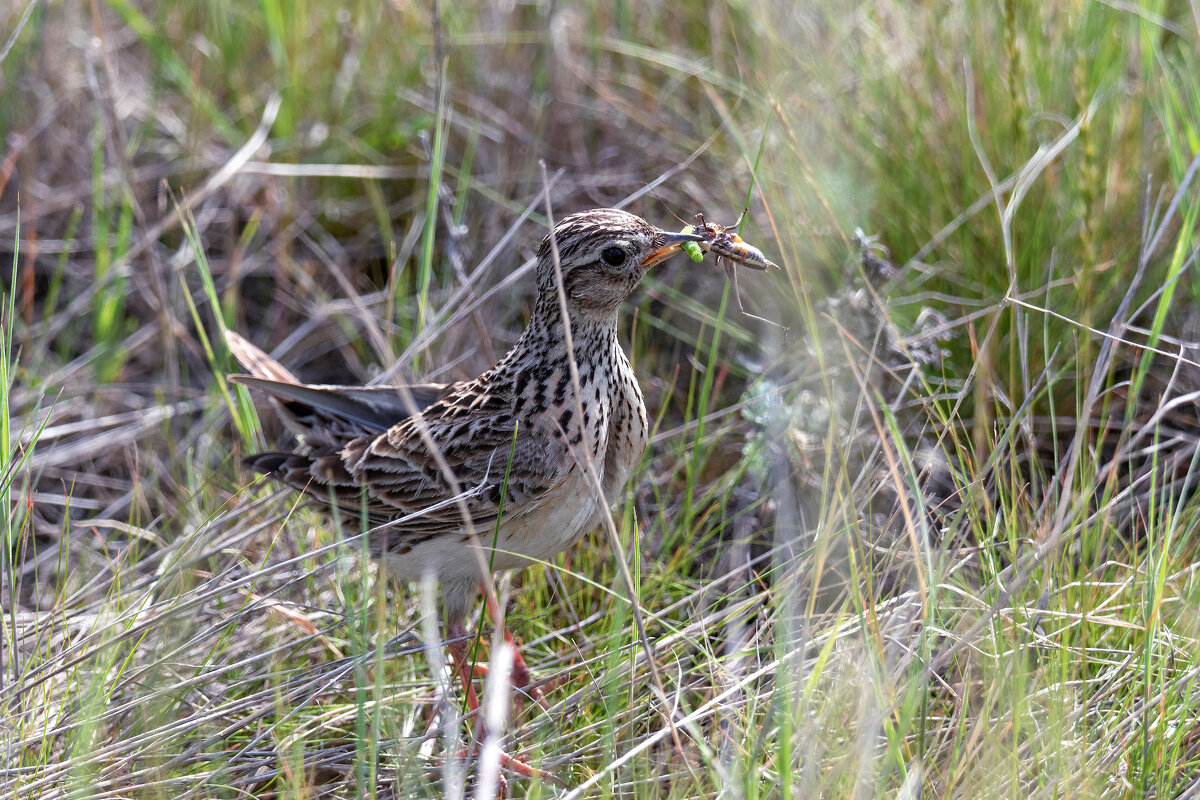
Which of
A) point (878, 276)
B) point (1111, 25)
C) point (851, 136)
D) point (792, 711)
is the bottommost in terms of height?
point (792, 711)

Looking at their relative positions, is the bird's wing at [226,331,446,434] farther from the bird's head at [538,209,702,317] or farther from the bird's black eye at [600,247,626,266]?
the bird's black eye at [600,247,626,266]

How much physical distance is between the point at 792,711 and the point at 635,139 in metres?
3.74

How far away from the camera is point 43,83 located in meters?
6.37

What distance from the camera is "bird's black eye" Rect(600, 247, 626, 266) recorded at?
11.6ft

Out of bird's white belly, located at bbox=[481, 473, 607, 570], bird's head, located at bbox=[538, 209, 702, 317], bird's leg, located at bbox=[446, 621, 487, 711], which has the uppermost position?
bird's head, located at bbox=[538, 209, 702, 317]

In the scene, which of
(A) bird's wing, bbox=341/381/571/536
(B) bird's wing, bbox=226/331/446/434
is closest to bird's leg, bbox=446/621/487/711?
(A) bird's wing, bbox=341/381/571/536

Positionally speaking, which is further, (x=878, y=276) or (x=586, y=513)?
(x=878, y=276)

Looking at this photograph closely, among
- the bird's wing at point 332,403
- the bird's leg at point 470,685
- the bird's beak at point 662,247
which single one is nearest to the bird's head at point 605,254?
the bird's beak at point 662,247

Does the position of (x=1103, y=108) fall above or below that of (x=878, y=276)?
above

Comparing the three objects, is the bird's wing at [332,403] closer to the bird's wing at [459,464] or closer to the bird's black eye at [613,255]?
the bird's wing at [459,464]

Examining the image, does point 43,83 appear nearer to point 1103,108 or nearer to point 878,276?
point 878,276

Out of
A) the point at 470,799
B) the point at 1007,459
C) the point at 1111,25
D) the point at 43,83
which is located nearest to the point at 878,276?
the point at 1007,459

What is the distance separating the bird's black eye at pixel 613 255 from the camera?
353 cm

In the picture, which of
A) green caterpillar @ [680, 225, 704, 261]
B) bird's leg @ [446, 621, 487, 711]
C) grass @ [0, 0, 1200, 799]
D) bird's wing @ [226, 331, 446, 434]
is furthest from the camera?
bird's wing @ [226, 331, 446, 434]
